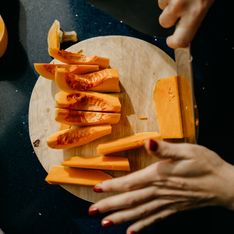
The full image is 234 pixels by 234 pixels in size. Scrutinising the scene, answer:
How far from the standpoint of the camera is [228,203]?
1.23 meters

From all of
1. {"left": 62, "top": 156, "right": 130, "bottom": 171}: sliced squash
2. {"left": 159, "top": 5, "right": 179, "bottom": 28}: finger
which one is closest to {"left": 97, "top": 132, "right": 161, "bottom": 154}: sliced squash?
{"left": 62, "top": 156, "right": 130, "bottom": 171}: sliced squash

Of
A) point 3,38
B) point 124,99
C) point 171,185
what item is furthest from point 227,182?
point 3,38

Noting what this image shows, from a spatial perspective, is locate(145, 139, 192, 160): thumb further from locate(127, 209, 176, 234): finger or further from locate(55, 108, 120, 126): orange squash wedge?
locate(55, 108, 120, 126): orange squash wedge

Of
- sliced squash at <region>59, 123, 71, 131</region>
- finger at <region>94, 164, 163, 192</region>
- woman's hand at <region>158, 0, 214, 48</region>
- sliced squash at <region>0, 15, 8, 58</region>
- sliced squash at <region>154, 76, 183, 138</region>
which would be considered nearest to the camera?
woman's hand at <region>158, 0, 214, 48</region>

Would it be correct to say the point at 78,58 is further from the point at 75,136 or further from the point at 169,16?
the point at 169,16

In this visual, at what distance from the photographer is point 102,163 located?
1546 mm

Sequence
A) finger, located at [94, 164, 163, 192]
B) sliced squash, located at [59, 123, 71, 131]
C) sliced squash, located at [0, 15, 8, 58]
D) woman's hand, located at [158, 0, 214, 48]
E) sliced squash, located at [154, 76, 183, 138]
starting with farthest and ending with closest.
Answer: sliced squash, located at [0, 15, 8, 58] → sliced squash, located at [59, 123, 71, 131] → sliced squash, located at [154, 76, 183, 138] → finger, located at [94, 164, 163, 192] → woman's hand, located at [158, 0, 214, 48]

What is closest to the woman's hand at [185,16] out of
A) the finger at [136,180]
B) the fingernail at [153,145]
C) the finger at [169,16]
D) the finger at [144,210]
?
the finger at [169,16]

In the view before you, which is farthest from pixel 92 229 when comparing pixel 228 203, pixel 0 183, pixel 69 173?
pixel 228 203

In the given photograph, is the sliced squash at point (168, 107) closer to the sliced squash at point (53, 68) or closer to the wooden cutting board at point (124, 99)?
the wooden cutting board at point (124, 99)

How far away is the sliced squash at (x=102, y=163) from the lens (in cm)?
153

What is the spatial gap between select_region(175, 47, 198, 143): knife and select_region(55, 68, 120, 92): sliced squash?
0.27 metres

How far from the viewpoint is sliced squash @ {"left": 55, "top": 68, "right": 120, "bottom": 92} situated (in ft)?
5.01

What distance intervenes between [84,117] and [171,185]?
0.52 m
